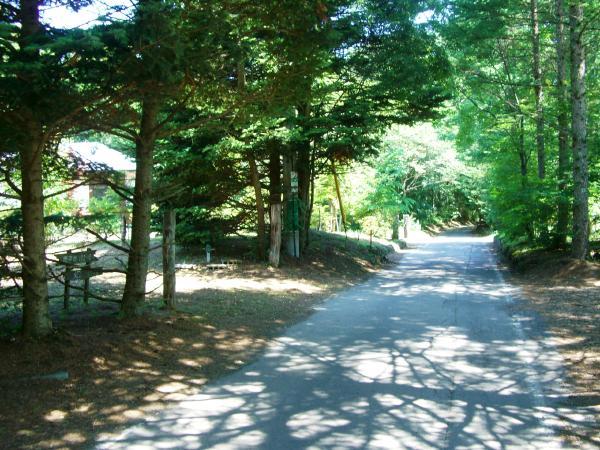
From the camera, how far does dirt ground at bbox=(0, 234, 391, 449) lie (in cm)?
491

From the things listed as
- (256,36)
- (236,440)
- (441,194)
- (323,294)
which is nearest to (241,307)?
(323,294)

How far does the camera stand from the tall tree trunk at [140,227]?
8203mm

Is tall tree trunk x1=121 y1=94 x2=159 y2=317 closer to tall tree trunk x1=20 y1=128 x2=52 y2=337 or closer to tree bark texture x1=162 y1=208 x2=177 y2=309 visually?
tree bark texture x1=162 y1=208 x2=177 y2=309

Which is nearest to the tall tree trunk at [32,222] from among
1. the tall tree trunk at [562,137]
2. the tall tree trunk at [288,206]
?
the tall tree trunk at [288,206]

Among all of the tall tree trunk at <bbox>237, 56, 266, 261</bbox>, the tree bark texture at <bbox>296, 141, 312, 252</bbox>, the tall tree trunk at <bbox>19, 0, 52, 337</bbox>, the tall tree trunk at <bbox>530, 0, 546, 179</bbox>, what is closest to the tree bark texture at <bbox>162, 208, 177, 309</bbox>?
the tall tree trunk at <bbox>19, 0, 52, 337</bbox>

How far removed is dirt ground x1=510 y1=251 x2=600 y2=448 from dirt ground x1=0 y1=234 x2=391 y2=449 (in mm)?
4015

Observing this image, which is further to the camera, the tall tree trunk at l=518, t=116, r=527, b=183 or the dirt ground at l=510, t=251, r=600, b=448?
the tall tree trunk at l=518, t=116, r=527, b=183

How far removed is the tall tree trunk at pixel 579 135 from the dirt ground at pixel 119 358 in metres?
8.94

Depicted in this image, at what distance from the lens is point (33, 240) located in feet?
21.2

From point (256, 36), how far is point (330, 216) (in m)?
28.4

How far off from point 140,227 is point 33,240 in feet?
6.34

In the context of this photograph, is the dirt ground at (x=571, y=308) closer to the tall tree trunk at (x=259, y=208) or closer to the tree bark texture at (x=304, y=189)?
the tree bark texture at (x=304, y=189)

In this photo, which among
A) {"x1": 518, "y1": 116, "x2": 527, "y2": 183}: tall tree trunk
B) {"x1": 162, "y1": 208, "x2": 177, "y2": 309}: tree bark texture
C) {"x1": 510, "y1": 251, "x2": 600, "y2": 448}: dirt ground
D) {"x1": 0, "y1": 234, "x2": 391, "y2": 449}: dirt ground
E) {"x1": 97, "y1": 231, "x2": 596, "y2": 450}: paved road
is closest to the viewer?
{"x1": 97, "y1": 231, "x2": 596, "y2": 450}: paved road

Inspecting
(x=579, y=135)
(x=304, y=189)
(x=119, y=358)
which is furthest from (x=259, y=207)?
(x=119, y=358)
